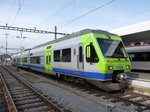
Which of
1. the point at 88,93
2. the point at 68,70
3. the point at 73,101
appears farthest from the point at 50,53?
the point at 73,101

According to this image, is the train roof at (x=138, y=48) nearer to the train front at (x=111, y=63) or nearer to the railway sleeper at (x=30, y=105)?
the train front at (x=111, y=63)

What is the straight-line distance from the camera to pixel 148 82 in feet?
27.4

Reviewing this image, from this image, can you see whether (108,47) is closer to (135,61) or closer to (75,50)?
(75,50)

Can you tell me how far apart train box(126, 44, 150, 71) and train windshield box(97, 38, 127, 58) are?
857 centimetres

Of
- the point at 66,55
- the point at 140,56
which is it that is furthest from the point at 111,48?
the point at 140,56

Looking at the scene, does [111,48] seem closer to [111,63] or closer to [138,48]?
[111,63]

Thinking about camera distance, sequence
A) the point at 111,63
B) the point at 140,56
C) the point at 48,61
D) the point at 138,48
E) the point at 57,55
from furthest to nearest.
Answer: the point at 138,48, the point at 140,56, the point at 48,61, the point at 57,55, the point at 111,63

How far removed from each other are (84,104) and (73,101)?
2.05ft

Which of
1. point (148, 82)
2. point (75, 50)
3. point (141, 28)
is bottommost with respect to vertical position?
point (148, 82)

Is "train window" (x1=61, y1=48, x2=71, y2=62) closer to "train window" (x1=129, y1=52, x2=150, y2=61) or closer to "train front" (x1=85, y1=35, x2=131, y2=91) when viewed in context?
"train front" (x1=85, y1=35, x2=131, y2=91)

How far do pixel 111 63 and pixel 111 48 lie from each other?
0.96 metres

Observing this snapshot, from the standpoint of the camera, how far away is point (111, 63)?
7520mm

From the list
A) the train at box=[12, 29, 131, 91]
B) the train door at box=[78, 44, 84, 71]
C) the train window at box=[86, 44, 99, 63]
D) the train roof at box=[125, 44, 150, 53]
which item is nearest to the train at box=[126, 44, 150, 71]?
the train roof at box=[125, 44, 150, 53]

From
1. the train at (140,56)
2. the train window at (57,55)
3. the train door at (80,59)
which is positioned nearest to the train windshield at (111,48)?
the train door at (80,59)
